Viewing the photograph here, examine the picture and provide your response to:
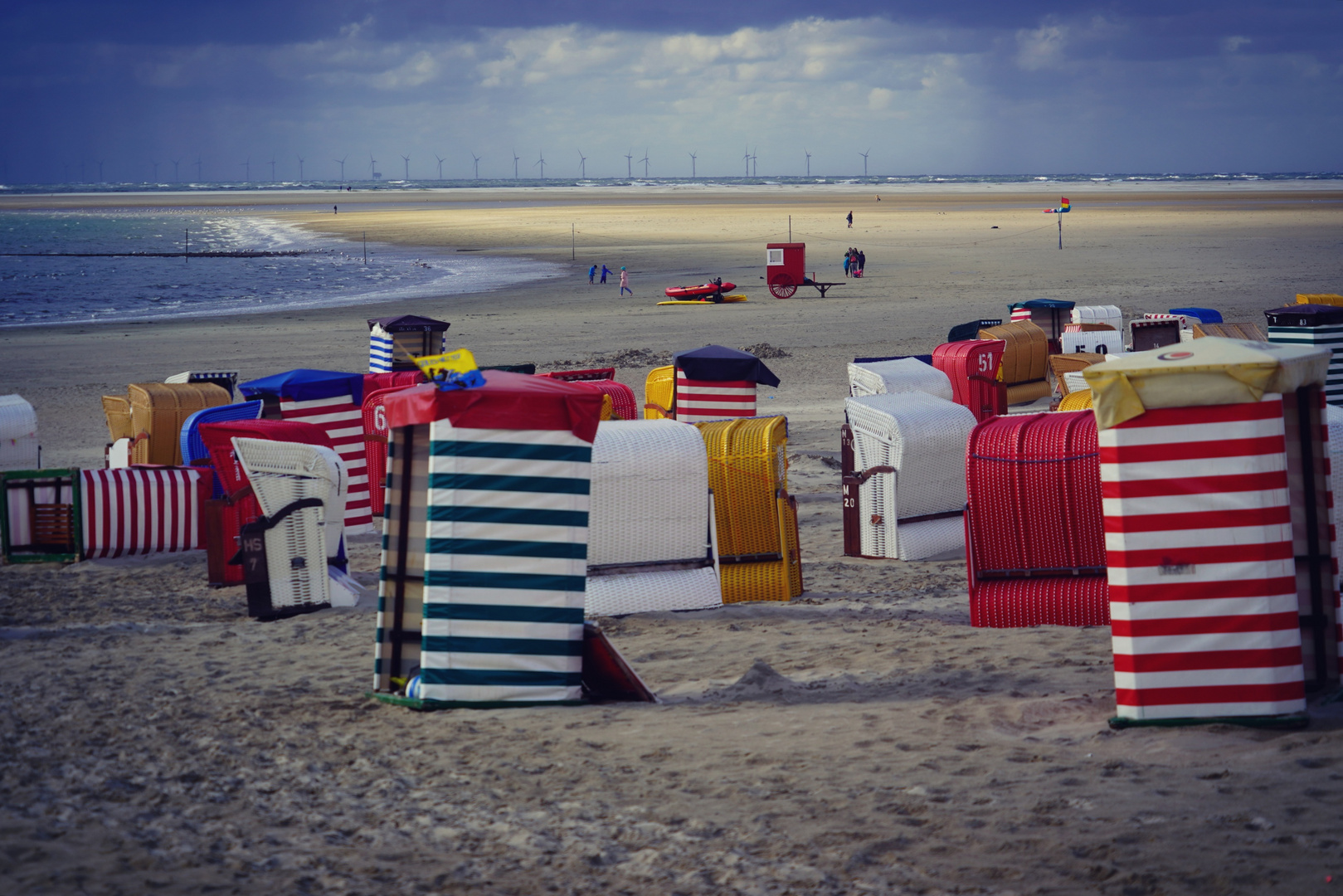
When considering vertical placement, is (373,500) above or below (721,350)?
below

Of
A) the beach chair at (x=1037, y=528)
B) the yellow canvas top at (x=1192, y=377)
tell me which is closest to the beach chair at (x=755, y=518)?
the beach chair at (x=1037, y=528)

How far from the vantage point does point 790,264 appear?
37.4 m

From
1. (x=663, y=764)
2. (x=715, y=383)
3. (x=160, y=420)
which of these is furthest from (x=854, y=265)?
(x=663, y=764)

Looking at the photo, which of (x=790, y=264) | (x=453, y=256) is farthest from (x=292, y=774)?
(x=453, y=256)

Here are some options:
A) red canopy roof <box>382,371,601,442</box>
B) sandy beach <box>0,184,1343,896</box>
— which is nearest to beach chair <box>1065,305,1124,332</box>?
sandy beach <box>0,184,1343,896</box>

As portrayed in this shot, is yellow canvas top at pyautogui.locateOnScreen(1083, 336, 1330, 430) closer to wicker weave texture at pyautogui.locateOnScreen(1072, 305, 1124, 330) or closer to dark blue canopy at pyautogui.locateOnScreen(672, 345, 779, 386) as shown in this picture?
dark blue canopy at pyautogui.locateOnScreen(672, 345, 779, 386)

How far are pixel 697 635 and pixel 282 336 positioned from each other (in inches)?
955

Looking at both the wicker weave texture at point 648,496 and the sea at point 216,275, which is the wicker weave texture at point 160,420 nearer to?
the wicker weave texture at point 648,496

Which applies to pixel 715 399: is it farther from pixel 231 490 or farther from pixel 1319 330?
pixel 1319 330

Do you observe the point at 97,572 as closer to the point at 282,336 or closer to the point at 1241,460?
the point at 1241,460

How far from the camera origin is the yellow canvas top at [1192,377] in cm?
593

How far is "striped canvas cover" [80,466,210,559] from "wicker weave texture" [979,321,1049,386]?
39.3 feet

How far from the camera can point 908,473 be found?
11031mm

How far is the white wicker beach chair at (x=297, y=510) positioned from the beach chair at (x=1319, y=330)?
37.2 feet
